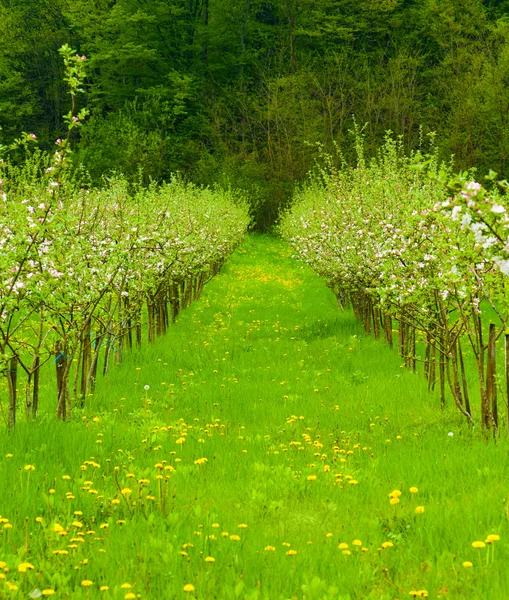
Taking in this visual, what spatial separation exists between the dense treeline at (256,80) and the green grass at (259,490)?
36901 mm

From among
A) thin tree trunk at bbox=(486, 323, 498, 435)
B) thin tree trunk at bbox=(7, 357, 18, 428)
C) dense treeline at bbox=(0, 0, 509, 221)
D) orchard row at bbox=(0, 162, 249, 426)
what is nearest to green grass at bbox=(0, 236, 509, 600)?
thin tree trunk at bbox=(7, 357, 18, 428)

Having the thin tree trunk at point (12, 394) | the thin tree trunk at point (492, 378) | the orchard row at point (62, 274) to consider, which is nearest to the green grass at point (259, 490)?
the thin tree trunk at point (12, 394)

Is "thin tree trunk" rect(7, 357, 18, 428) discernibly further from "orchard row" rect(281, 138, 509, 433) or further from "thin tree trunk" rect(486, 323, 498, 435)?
"thin tree trunk" rect(486, 323, 498, 435)

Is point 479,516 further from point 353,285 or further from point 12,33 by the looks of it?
point 12,33

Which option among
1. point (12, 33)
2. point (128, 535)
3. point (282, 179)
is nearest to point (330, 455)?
point (128, 535)

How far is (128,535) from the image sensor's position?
5008 mm

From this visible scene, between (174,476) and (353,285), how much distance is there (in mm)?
9066

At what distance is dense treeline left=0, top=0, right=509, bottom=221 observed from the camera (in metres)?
50.7

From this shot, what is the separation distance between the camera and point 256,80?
70.6 meters

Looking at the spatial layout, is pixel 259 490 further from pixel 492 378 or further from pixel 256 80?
pixel 256 80

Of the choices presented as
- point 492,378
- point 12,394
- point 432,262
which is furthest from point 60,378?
point 492,378

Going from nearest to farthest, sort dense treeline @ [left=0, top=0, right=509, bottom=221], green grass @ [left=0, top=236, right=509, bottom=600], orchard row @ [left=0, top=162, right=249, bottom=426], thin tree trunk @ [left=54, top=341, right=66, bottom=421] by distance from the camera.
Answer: green grass @ [left=0, top=236, right=509, bottom=600] → orchard row @ [left=0, top=162, right=249, bottom=426] → thin tree trunk @ [left=54, top=341, right=66, bottom=421] → dense treeline @ [left=0, top=0, right=509, bottom=221]

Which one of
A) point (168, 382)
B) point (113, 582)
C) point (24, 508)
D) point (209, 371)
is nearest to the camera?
point (113, 582)

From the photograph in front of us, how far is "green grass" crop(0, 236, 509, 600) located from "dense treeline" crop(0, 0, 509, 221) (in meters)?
36.9
